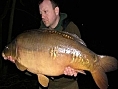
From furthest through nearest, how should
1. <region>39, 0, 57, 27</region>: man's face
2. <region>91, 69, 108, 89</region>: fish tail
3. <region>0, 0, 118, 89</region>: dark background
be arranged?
<region>0, 0, 118, 89</region>: dark background < <region>39, 0, 57, 27</region>: man's face < <region>91, 69, 108, 89</region>: fish tail

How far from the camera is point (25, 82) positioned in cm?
710

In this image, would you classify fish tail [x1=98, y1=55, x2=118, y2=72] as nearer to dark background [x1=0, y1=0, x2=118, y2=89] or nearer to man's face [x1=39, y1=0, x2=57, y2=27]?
man's face [x1=39, y1=0, x2=57, y2=27]

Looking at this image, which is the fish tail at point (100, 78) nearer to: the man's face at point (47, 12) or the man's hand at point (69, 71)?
the man's hand at point (69, 71)

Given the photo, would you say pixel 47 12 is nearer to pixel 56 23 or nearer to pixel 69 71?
pixel 56 23

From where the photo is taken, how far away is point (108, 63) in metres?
2.80

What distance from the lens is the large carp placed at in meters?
2.82

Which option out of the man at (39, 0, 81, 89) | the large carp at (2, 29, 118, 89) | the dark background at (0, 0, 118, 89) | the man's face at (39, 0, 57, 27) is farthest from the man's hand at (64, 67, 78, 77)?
the dark background at (0, 0, 118, 89)

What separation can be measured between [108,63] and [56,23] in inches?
33.8

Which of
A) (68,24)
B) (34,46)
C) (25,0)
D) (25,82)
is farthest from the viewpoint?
(25,0)

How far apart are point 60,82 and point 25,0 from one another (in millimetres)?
5949

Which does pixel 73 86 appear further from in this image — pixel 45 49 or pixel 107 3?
pixel 107 3

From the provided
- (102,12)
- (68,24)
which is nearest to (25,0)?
(68,24)

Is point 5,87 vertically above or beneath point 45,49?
beneath

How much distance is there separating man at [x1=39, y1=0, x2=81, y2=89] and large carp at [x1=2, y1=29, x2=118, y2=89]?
27 cm
